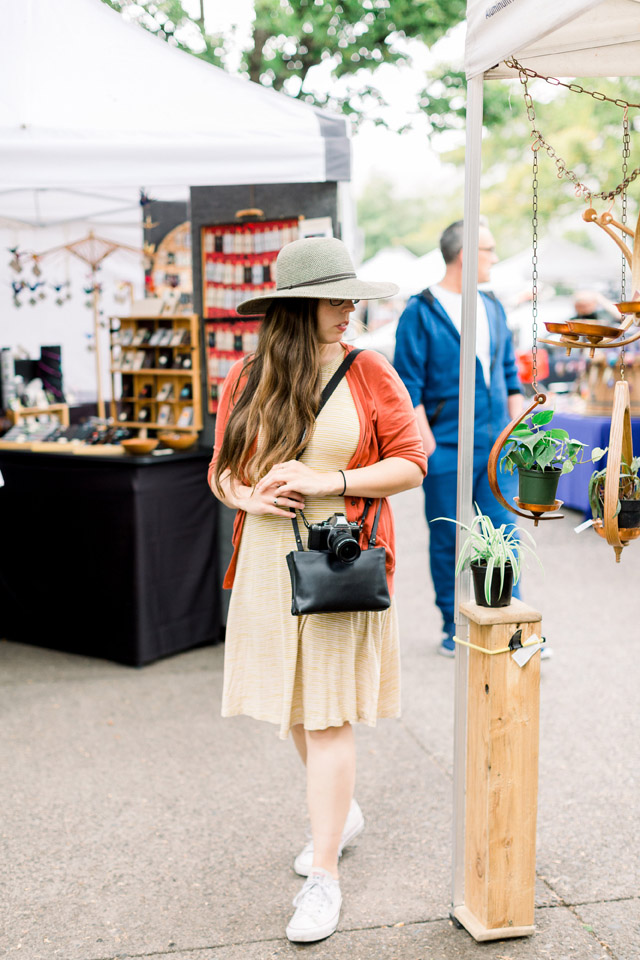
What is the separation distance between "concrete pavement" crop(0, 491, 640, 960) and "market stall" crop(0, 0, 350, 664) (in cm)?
38

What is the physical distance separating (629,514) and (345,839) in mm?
1362

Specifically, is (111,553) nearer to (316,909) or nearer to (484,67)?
(316,909)

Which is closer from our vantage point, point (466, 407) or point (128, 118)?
point (466, 407)

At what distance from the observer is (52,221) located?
7562mm

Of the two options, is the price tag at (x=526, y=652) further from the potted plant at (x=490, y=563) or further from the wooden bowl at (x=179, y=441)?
the wooden bowl at (x=179, y=441)

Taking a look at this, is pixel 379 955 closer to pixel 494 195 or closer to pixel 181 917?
pixel 181 917

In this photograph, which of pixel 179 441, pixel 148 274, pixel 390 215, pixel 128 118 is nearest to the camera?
pixel 128 118

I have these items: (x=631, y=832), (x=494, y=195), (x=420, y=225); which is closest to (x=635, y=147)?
(x=494, y=195)

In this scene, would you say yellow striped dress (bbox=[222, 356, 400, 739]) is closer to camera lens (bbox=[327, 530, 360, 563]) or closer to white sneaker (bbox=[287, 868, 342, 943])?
camera lens (bbox=[327, 530, 360, 563])

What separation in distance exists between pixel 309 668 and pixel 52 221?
6.07 metres

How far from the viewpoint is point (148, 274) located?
592 centimetres

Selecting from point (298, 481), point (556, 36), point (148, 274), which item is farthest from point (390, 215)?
point (298, 481)

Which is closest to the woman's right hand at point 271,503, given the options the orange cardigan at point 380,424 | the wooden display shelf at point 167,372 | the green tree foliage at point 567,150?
the orange cardigan at point 380,424

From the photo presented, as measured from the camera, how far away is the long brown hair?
2488 mm
